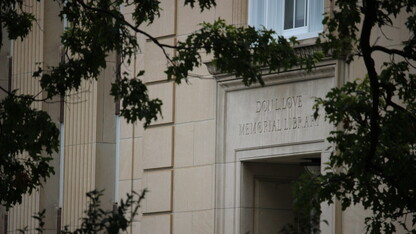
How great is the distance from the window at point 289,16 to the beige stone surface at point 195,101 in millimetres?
1609

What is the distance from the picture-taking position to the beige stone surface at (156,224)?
92.4 feet

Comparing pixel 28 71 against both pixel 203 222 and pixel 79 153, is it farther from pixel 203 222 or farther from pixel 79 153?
pixel 203 222

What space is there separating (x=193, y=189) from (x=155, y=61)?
2.84m

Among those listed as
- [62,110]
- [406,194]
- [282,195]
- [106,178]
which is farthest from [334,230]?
[62,110]

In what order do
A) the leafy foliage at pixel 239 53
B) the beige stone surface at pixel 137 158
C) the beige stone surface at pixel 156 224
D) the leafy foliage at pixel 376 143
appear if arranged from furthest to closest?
the beige stone surface at pixel 137 158 → the beige stone surface at pixel 156 224 → the leafy foliage at pixel 239 53 → the leafy foliage at pixel 376 143

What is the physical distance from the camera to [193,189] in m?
27.7

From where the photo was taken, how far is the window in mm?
25844

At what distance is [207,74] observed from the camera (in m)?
27.8

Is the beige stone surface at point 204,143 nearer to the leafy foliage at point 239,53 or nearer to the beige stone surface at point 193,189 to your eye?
the beige stone surface at point 193,189

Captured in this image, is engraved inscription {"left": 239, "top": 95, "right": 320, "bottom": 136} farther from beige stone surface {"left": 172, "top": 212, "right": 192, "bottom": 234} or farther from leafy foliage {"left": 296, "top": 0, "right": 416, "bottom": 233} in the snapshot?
leafy foliage {"left": 296, "top": 0, "right": 416, "bottom": 233}

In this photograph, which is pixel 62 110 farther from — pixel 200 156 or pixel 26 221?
pixel 200 156

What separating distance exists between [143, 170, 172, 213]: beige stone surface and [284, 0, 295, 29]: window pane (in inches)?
157

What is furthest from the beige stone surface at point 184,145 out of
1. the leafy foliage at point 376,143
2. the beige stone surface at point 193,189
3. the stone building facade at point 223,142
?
the leafy foliage at point 376,143

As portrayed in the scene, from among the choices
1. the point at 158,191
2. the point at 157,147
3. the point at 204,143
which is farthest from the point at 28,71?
the point at 204,143
